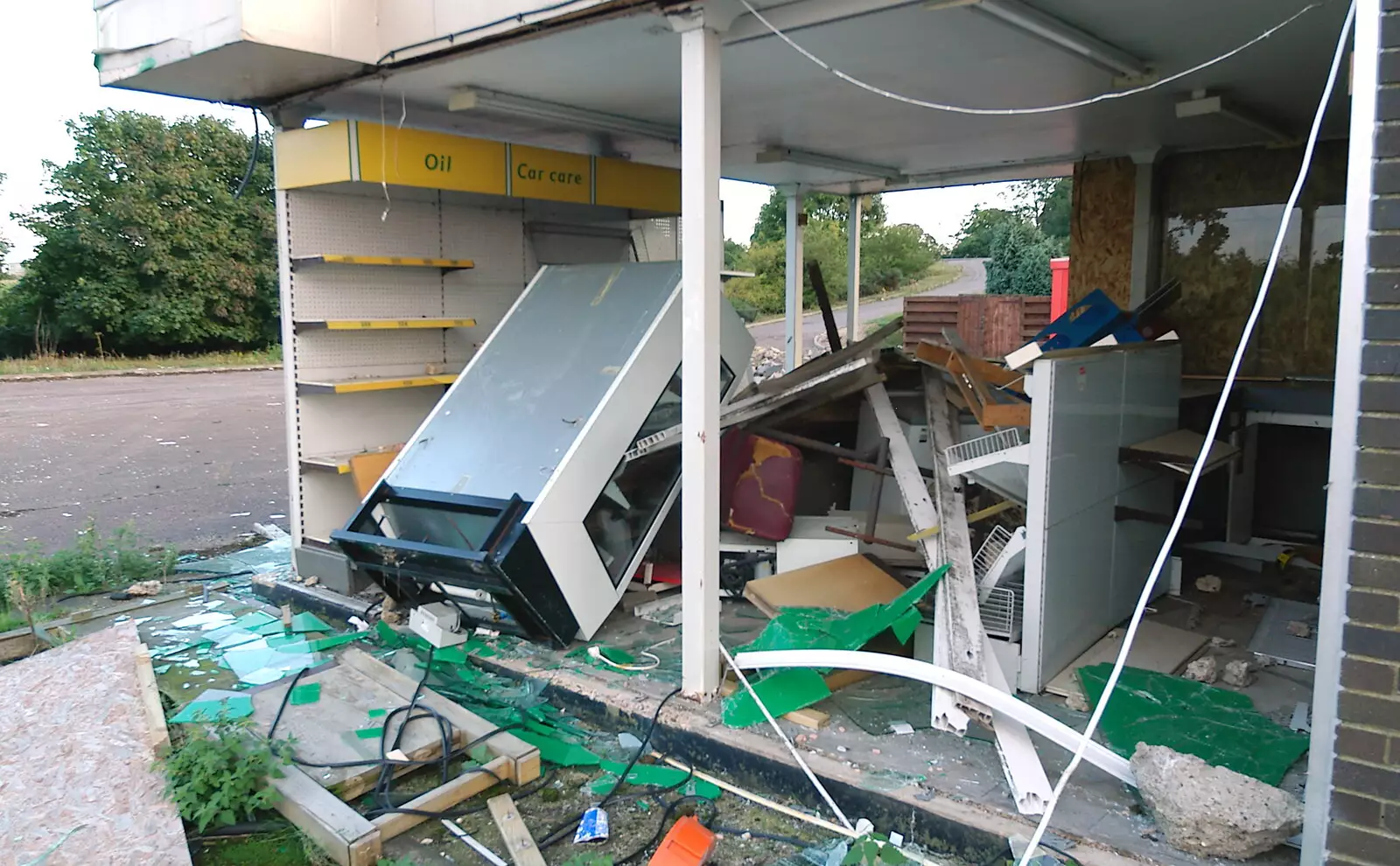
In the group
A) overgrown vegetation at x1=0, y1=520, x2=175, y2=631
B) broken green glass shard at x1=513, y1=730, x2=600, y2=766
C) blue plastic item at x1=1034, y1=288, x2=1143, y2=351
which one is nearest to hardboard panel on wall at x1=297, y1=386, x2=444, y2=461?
overgrown vegetation at x1=0, y1=520, x2=175, y2=631

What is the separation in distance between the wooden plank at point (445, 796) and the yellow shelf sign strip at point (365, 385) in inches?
109

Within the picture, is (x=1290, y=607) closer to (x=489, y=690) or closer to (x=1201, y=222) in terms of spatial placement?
(x=1201, y=222)

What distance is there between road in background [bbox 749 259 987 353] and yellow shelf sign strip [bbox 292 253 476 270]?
38.8 ft

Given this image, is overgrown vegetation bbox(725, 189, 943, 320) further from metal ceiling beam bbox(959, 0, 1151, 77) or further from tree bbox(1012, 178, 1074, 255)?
metal ceiling beam bbox(959, 0, 1151, 77)

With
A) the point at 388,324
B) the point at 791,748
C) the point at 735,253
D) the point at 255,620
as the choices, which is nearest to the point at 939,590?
the point at 791,748

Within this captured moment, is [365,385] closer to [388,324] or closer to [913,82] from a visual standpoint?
[388,324]

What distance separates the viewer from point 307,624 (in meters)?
5.21

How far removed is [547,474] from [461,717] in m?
1.14

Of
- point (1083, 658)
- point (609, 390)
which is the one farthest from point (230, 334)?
point (1083, 658)

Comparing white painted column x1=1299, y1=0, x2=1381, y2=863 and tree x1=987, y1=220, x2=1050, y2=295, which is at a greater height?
tree x1=987, y1=220, x2=1050, y2=295

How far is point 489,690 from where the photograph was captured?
14.0 ft

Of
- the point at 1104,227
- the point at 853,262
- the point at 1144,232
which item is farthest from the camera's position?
the point at 853,262

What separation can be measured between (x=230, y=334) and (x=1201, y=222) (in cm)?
2537

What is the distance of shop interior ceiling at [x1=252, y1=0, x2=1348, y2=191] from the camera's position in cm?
379
